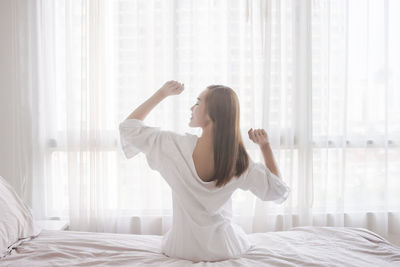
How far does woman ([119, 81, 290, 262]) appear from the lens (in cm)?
131

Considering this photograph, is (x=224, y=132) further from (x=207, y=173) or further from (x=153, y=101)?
(x=153, y=101)

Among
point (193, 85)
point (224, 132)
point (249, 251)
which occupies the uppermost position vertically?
point (193, 85)

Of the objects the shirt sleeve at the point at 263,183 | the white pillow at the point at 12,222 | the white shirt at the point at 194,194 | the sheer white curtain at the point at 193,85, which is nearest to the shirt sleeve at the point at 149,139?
the white shirt at the point at 194,194

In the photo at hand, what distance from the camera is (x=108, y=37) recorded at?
224cm

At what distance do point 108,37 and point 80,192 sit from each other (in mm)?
1029

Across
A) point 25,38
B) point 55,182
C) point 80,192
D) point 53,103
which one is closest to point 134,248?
point 80,192

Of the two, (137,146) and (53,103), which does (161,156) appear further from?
(53,103)

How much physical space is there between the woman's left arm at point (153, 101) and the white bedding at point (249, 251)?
0.55 m

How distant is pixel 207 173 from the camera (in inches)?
53.7

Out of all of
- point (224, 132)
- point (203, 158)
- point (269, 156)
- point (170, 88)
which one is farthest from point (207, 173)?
point (170, 88)

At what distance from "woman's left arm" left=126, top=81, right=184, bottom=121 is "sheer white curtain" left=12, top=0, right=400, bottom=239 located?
779 millimetres

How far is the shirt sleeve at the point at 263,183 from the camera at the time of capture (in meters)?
1.37

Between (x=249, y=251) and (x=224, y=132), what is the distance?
0.50m

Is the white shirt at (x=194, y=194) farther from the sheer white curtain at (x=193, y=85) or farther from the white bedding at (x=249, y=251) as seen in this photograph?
the sheer white curtain at (x=193, y=85)
